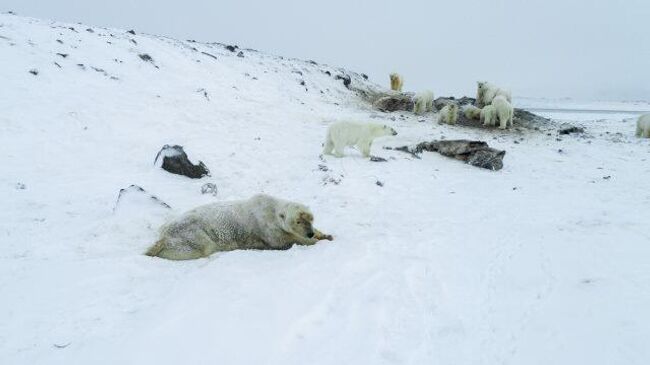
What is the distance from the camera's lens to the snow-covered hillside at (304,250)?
4137 mm

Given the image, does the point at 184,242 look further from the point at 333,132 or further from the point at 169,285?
the point at 333,132

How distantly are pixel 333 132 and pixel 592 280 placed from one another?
8568 millimetres

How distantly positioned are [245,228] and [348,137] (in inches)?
261

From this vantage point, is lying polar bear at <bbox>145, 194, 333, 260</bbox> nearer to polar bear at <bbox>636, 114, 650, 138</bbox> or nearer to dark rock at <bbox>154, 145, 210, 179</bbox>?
dark rock at <bbox>154, 145, 210, 179</bbox>

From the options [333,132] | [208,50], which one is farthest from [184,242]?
[208,50]

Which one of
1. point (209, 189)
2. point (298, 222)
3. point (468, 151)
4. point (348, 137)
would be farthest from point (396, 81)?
point (298, 222)

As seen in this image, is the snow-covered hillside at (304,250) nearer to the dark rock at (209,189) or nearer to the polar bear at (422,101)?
the dark rock at (209,189)

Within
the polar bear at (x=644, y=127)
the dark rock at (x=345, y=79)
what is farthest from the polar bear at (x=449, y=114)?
the dark rock at (x=345, y=79)

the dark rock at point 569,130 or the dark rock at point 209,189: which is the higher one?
the dark rock at point 209,189

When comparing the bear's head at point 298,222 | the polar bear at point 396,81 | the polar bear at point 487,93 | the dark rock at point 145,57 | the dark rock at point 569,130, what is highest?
the dark rock at point 145,57

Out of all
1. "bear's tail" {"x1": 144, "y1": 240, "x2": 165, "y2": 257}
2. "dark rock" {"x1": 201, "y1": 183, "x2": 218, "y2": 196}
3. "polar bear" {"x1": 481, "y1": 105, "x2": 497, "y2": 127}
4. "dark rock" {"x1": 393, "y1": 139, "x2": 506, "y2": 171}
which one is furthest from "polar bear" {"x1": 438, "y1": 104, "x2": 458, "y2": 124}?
"bear's tail" {"x1": 144, "y1": 240, "x2": 165, "y2": 257}

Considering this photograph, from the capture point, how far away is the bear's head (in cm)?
668

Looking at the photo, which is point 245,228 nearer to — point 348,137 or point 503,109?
point 348,137

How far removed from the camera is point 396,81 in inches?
1195
